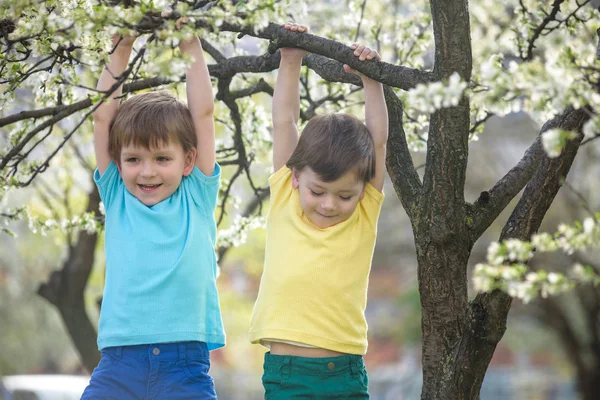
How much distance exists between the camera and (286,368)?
10.4ft

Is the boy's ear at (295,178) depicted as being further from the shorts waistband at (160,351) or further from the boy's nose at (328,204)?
the shorts waistband at (160,351)

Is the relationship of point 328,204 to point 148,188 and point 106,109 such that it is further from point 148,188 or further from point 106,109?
point 106,109

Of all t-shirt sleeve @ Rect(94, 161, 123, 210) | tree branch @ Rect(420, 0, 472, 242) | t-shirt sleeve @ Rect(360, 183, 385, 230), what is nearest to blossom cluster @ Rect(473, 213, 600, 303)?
tree branch @ Rect(420, 0, 472, 242)

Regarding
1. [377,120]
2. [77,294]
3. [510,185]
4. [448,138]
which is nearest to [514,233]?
[510,185]

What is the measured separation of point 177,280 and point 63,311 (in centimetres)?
494

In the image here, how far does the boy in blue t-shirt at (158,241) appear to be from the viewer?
3152 mm

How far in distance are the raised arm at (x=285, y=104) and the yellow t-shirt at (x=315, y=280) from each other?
0.42 ft

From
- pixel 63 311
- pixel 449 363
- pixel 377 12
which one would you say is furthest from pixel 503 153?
pixel 449 363

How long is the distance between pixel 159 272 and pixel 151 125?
58cm

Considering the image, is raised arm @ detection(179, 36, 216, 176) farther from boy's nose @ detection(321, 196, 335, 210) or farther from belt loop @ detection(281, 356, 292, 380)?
belt loop @ detection(281, 356, 292, 380)

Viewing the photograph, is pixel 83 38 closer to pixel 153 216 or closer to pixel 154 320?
pixel 153 216

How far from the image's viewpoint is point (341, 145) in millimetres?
3266

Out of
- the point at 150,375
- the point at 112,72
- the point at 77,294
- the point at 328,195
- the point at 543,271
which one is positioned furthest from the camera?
the point at 77,294

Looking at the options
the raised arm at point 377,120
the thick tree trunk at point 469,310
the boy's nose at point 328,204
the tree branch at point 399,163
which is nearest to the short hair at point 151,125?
the boy's nose at point 328,204
